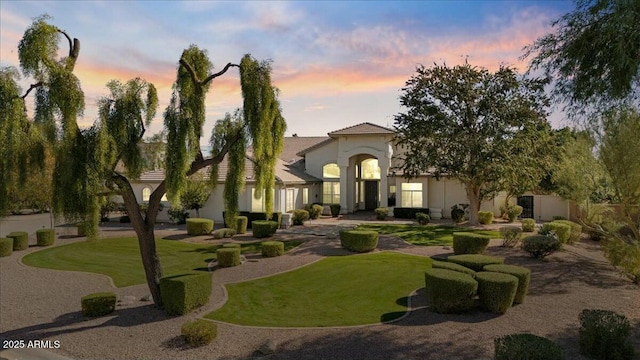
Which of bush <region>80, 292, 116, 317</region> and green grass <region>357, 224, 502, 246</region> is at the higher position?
green grass <region>357, 224, 502, 246</region>

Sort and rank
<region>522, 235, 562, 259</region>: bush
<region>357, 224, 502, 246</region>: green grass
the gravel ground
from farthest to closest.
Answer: <region>357, 224, 502, 246</region>: green grass
<region>522, 235, 562, 259</region>: bush
the gravel ground

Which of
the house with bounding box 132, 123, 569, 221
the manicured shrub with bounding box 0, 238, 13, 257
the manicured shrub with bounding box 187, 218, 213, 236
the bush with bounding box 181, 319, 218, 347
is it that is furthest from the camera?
the house with bounding box 132, 123, 569, 221

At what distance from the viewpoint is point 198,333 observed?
958 centimetres

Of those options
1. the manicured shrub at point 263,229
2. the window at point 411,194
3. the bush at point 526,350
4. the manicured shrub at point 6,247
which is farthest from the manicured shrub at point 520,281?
the window at point 411,194

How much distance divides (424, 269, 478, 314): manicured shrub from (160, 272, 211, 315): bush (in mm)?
6737

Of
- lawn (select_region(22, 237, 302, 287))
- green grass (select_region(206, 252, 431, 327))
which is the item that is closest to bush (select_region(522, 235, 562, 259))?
green grass (select_region(206, 252, 431, 327))

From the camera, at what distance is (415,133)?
27.6 metres

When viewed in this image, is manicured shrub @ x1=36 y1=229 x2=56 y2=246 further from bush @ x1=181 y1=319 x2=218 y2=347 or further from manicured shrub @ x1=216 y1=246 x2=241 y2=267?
bush @ x1=181 y1=319 x2=218 y2=347

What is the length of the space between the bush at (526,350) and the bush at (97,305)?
1046 centimetres

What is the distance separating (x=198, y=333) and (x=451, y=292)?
645cm

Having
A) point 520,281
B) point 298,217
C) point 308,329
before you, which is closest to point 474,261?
point 520,281

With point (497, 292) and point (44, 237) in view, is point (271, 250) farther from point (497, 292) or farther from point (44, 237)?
point (44, 237)

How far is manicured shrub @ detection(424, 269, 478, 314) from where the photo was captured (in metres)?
10.8

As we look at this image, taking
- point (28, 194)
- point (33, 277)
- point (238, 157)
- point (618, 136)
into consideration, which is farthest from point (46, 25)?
point (28, 194)
